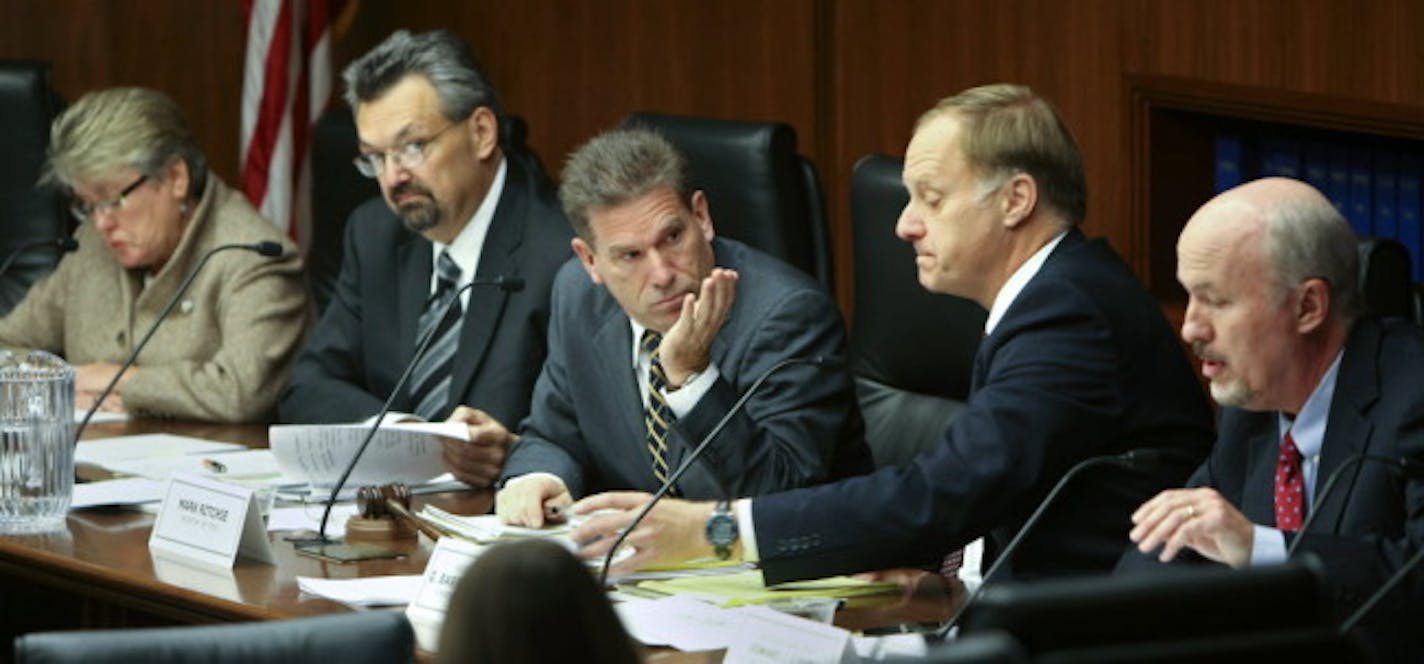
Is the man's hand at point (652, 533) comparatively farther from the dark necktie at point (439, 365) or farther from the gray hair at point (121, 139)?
the gray hair at point (121, 139)

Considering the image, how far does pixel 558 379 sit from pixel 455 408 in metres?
0.51

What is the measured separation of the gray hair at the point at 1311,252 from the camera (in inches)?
128

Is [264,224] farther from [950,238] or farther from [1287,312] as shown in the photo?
[1287,312]

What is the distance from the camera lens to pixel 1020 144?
12.0ft

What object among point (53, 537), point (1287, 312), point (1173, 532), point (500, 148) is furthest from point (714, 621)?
point (500, 148)

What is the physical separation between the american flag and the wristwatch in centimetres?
347

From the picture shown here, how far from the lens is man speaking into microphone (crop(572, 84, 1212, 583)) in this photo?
3.46 metres

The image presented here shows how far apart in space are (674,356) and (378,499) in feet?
1.67

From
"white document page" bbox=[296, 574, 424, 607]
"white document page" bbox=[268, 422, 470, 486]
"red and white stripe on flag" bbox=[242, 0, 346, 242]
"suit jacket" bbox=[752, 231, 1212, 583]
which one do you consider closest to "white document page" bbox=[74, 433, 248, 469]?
"white document page" bbox=[268, 422, 470, 486]

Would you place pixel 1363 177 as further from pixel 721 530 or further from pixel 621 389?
pixel 721 530

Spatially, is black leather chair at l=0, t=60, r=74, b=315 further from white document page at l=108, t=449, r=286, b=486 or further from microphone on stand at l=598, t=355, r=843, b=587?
microphone on stand at l=598, t=355, r=843, b=587

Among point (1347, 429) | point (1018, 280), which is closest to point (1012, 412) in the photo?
point (1018, 280)

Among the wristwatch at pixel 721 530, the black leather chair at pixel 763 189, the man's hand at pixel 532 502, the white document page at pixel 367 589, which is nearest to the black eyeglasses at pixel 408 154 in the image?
the black leather chair at pixel 763 189

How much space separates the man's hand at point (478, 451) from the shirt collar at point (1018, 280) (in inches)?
42.8
